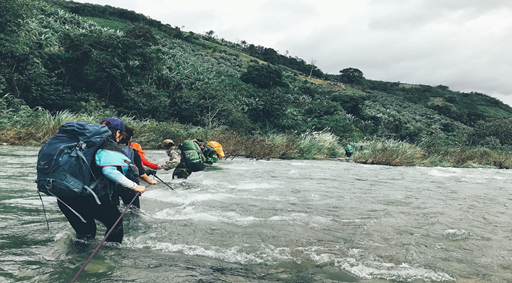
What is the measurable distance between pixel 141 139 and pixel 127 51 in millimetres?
17207

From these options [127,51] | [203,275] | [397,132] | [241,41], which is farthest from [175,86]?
[241,41]

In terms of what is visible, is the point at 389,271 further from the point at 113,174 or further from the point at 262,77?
the point at 262,77

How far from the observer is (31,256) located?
377 cm

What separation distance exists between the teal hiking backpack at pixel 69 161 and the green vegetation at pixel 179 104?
12.8 meters

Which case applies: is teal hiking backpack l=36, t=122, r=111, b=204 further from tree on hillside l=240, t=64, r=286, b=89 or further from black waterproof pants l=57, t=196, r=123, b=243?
tree on hillside l=240, t=64, r=286, b=89

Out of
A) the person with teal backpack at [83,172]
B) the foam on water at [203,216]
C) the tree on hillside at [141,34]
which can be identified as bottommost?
the foam on water at [203,216]

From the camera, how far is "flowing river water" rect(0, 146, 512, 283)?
12.0 feet

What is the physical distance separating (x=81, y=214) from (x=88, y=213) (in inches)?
2.7

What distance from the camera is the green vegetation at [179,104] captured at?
18.9 metres

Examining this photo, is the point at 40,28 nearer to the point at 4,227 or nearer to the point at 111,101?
the point at 111,101

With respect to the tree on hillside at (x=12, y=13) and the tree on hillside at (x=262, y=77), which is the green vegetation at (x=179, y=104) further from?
the tree on hillside at (x=262, y=77)

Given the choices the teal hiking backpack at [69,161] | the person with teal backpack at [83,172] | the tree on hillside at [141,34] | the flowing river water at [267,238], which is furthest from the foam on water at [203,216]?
the tree on hillside at [141,34]

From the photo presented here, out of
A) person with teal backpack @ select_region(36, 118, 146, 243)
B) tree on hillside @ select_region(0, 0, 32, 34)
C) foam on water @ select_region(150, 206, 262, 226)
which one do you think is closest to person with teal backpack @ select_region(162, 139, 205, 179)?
foam on water @ select_region(150, 206, 262, 226)

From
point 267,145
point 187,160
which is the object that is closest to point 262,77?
point 267,145
